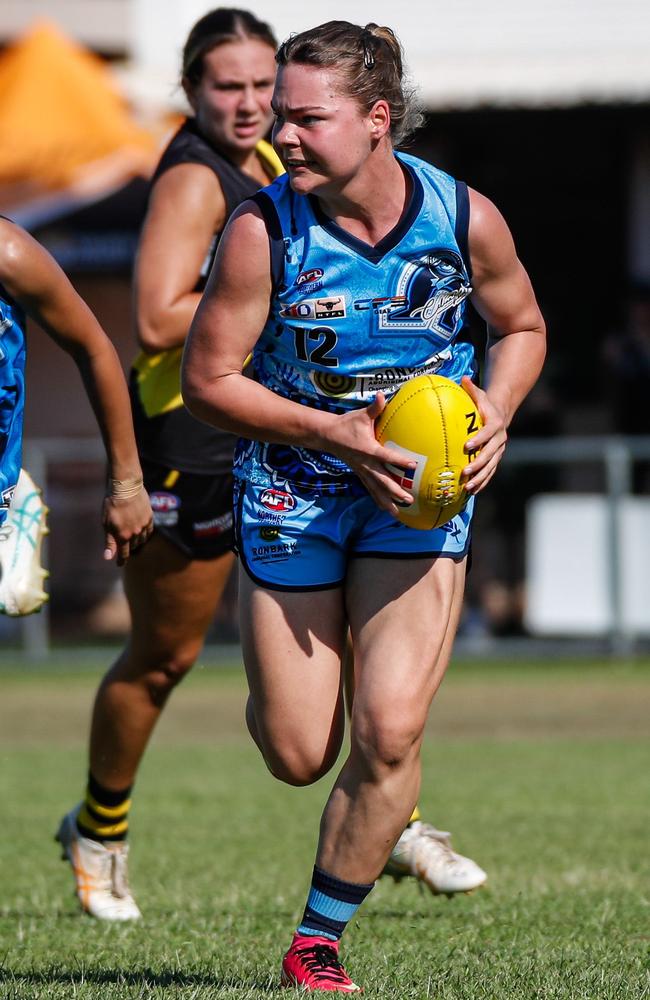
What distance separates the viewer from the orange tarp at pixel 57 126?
50.4 feet

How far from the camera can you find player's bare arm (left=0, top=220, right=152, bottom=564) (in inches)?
172

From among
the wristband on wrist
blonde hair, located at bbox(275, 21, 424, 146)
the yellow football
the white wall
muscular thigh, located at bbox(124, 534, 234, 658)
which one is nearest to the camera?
the yellow football

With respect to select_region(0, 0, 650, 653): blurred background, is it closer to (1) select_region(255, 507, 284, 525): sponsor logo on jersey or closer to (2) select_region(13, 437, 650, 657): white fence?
(2) select_region(13, 437, 650, 657): white fence

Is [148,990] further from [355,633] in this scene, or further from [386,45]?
[386,45]

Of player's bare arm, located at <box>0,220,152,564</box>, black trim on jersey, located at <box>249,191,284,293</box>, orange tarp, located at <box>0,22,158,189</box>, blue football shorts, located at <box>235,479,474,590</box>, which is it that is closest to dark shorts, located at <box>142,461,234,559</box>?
player's bare arm, located at <box>0,220,152,564</box>

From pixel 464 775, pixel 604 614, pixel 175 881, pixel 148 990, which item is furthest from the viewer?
pixel 604 614

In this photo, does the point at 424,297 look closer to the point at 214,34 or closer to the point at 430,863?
the point at 214,34

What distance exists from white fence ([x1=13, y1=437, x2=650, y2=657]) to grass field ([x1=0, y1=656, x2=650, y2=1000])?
3.38 ft

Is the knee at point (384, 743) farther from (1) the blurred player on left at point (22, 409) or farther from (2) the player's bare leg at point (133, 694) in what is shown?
(2) the player's bare leg at point (133, 694)

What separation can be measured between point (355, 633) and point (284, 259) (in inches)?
37.8

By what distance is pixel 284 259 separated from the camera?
432 cm

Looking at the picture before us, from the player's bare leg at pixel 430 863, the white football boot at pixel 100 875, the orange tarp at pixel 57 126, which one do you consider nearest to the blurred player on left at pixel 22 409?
the player's bare leg at pixel 430 863

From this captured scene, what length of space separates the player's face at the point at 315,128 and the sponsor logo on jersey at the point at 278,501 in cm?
78

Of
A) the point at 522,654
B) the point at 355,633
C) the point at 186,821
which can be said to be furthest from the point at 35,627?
the point at 355,633
